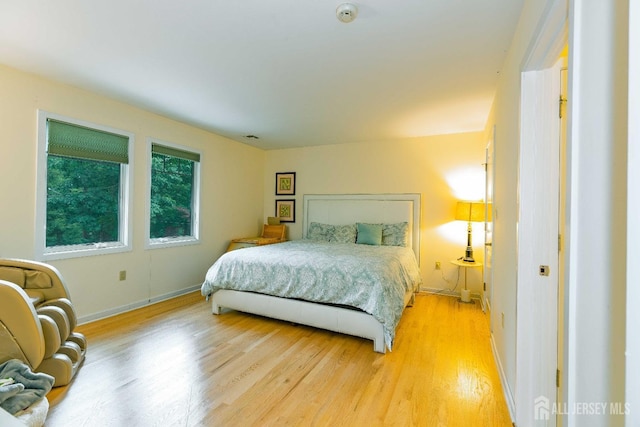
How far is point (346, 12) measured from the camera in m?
1.68

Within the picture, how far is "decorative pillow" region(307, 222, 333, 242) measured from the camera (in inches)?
185

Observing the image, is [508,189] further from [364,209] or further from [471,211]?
[364,209]

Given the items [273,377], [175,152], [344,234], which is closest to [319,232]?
[344,234]

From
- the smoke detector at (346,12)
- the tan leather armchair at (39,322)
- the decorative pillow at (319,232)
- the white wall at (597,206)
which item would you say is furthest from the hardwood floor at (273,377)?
the smoke detector at (346,12)

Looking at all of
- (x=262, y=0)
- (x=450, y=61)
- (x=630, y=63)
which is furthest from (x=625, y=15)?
(x=450, y=61)

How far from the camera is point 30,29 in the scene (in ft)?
6.36

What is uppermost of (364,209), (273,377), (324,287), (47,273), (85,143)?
(85,143)

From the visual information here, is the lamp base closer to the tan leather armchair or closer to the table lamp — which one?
the table lamp

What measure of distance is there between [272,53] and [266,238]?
3362 millimetres

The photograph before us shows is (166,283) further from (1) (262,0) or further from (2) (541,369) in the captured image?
(2) (541,369)

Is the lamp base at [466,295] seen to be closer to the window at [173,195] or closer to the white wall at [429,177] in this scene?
the white wall at [429,177]

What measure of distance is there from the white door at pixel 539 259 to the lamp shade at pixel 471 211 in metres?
2.34

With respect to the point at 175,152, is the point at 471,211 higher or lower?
lower

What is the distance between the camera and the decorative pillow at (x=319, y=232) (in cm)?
471
